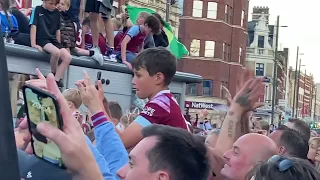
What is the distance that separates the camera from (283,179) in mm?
3010

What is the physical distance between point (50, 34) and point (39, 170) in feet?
18.0

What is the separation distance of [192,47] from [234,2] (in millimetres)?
6383

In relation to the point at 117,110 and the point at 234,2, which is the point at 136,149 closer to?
the point at 117,110

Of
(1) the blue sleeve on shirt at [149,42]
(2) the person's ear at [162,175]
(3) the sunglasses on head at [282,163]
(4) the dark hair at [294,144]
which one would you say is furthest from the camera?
(1) the blue sleeve on shirt at [149,42]

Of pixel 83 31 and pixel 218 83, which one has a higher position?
pixel 83 31

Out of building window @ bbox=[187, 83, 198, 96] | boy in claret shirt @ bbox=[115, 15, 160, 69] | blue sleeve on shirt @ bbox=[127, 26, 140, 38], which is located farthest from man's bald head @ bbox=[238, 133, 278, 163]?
building window @ bbox=[187, 83, 198, 96]

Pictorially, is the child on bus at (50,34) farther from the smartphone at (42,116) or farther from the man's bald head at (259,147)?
the smartphone at (42,116)

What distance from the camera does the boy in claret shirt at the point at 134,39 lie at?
953 cm

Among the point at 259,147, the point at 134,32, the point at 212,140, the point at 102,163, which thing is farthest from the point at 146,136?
the point at 134,32

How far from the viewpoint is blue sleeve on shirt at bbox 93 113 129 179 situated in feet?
11.9

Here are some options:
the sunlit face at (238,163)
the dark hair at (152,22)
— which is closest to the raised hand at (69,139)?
the sunlit face at (238,163)

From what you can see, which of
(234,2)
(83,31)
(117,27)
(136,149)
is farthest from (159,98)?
(234,2)

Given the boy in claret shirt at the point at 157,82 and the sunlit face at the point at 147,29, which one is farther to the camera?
the sunlit face at the point at 147,29

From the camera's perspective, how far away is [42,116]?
2268mm
